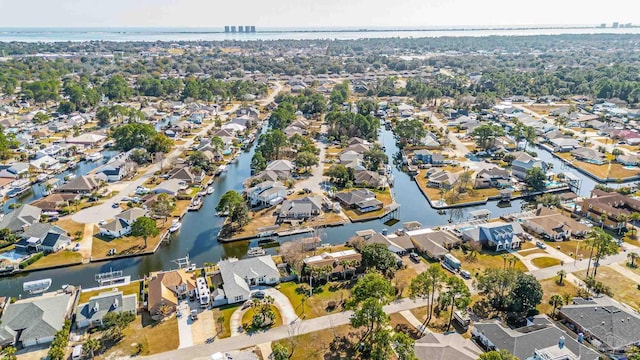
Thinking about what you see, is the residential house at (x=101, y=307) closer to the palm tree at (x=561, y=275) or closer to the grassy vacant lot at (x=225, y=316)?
the grassy vacant lot at (x=225, y=316)

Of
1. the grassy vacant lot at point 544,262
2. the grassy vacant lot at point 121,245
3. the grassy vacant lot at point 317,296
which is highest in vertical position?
the grassy vacant lot at point 544,262

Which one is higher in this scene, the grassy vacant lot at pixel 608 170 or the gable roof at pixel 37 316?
the grassy vacant lot at pixel 608 170

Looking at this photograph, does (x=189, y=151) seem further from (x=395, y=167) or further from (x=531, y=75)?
(x=531, y=75)

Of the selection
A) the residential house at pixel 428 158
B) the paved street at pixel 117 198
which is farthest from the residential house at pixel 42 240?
the residential house at pixel 428 158

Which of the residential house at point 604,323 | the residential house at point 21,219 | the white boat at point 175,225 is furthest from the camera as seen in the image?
the white boat at point 175,225

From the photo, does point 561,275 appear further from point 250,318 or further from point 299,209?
point 299,209

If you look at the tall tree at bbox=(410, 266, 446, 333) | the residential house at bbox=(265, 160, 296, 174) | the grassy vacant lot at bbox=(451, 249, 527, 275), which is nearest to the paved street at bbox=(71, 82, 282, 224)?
the residential house at bbox=(265, 160, 296, 174)

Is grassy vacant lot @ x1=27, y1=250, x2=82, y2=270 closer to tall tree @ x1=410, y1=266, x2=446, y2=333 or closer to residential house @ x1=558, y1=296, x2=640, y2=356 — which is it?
tall tree @ x1=410, y1=266, x2=446, y2=333

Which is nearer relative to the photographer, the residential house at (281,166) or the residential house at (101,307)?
the residential house at (101,307)
